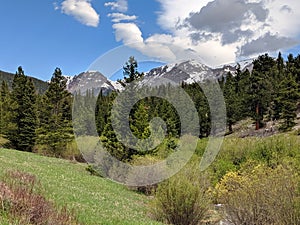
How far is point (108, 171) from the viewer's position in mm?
29516

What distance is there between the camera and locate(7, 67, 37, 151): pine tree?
45688 millimetres

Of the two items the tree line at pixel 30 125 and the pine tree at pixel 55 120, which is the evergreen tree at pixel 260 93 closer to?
the pine tree at pixel 55 120

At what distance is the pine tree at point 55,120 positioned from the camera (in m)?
45.3

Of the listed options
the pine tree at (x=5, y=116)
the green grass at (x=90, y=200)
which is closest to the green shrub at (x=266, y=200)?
the green grass at (x=90, y=200)

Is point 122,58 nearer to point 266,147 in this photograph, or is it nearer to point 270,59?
point 266,147

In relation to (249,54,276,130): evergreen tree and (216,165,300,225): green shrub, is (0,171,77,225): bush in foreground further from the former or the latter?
(249,54,276,130): evergreen tree

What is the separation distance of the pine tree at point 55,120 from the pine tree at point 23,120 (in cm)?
137

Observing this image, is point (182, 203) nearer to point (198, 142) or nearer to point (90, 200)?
point (90, 200)

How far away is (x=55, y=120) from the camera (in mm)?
46594

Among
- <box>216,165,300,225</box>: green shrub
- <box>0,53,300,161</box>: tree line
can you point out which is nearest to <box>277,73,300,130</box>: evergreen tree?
<box>0,53,300,161</box>: tree line

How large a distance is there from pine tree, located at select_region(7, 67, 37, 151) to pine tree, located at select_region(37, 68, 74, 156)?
1372 mm

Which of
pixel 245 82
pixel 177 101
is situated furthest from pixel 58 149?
pixel 245 82

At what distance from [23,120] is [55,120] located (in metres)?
3.83

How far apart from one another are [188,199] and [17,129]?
3641cm
